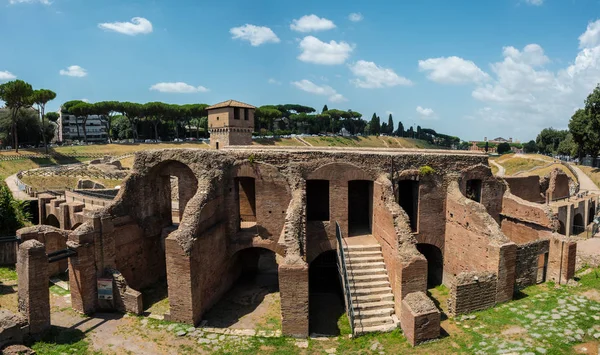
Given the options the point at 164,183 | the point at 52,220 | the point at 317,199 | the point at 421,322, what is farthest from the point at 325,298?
the point at 52,220

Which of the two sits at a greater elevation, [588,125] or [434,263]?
[588,125]

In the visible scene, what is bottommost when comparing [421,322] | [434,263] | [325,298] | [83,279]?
[325,298]

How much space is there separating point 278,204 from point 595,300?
33.8 ft

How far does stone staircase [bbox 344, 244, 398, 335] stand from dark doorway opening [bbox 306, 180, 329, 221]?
3.15 meters

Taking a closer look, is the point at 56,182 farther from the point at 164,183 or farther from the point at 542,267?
the point at 542,267

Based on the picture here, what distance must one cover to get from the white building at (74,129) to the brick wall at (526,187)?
84.8m

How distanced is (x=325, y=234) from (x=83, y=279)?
27.5 feet

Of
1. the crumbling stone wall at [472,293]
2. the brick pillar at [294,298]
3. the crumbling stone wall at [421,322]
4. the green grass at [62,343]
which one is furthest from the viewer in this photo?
the crumbling stone wall at [472,293]

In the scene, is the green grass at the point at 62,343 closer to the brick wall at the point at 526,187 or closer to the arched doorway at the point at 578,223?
the brick wall at the point at 526,187

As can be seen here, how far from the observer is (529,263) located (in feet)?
42.5

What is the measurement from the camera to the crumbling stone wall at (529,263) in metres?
12.8

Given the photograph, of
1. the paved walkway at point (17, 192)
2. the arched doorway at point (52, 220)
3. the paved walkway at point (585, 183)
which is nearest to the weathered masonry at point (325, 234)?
the arched doorway at point (52, 220)

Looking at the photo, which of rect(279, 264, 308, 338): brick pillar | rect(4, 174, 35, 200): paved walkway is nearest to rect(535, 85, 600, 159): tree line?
rect(279, 264, 308, 338): brick pillar

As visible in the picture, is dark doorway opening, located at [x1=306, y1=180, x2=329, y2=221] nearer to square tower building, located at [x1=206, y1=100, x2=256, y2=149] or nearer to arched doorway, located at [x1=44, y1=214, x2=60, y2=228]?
arched doorway, located at [x1=44, y1=214, x2=60, y2=228]
